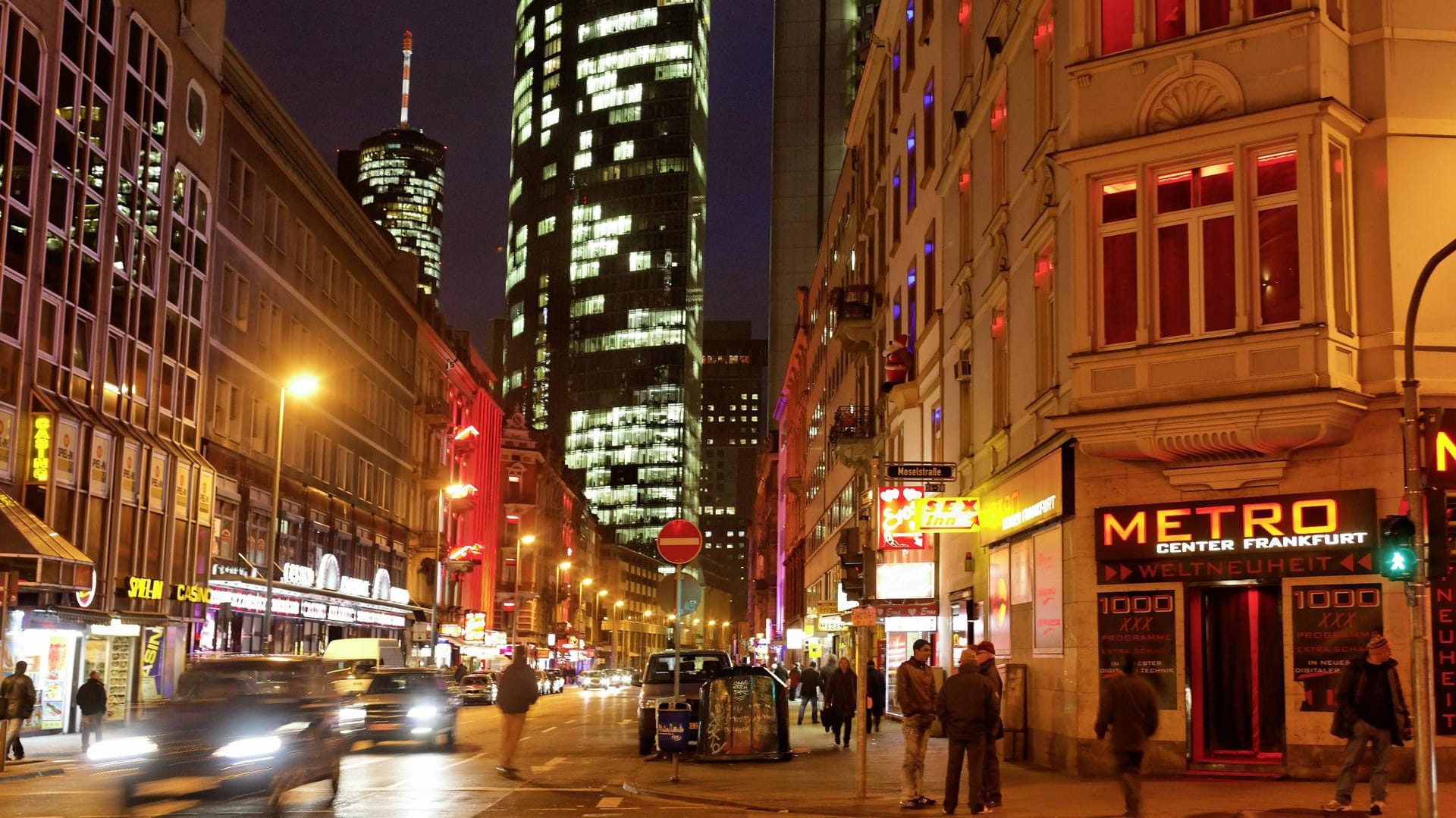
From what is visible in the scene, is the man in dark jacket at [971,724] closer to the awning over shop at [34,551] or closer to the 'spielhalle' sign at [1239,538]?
the 'spielhalle' sign at [1239,538]

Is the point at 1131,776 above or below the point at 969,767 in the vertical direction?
above

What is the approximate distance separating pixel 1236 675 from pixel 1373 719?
5084 mm

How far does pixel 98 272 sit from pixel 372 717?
1618 cm

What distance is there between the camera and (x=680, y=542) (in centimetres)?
2064

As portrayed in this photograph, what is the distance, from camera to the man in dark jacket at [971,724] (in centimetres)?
1627

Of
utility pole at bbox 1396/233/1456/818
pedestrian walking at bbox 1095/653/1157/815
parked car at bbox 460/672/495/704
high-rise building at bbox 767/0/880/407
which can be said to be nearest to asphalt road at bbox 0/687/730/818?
pedestrian walking at bbox 1095/653/1157/815

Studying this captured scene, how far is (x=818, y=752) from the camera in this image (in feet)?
90.2

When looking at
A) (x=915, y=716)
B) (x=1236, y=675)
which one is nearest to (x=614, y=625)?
(x=1236, y=675)

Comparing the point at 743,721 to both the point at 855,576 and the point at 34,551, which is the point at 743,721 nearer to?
the point at 855,576

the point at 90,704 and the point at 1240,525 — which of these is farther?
the point at 90,704

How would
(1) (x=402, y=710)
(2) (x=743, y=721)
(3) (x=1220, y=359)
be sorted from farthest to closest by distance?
1. (1) (x=402, y=710)
2. (2) (x=743, y=721)
3. (3) (x=1220, y=359)

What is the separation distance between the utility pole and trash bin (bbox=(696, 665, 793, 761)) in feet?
38.8

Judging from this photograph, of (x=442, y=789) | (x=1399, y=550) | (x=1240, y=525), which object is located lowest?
(x=442, y=789)

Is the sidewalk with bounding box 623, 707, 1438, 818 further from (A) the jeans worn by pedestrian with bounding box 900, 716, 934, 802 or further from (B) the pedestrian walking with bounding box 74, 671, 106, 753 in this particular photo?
(B) the pedestrian walking with bounding box 74, 671, 106, 753
